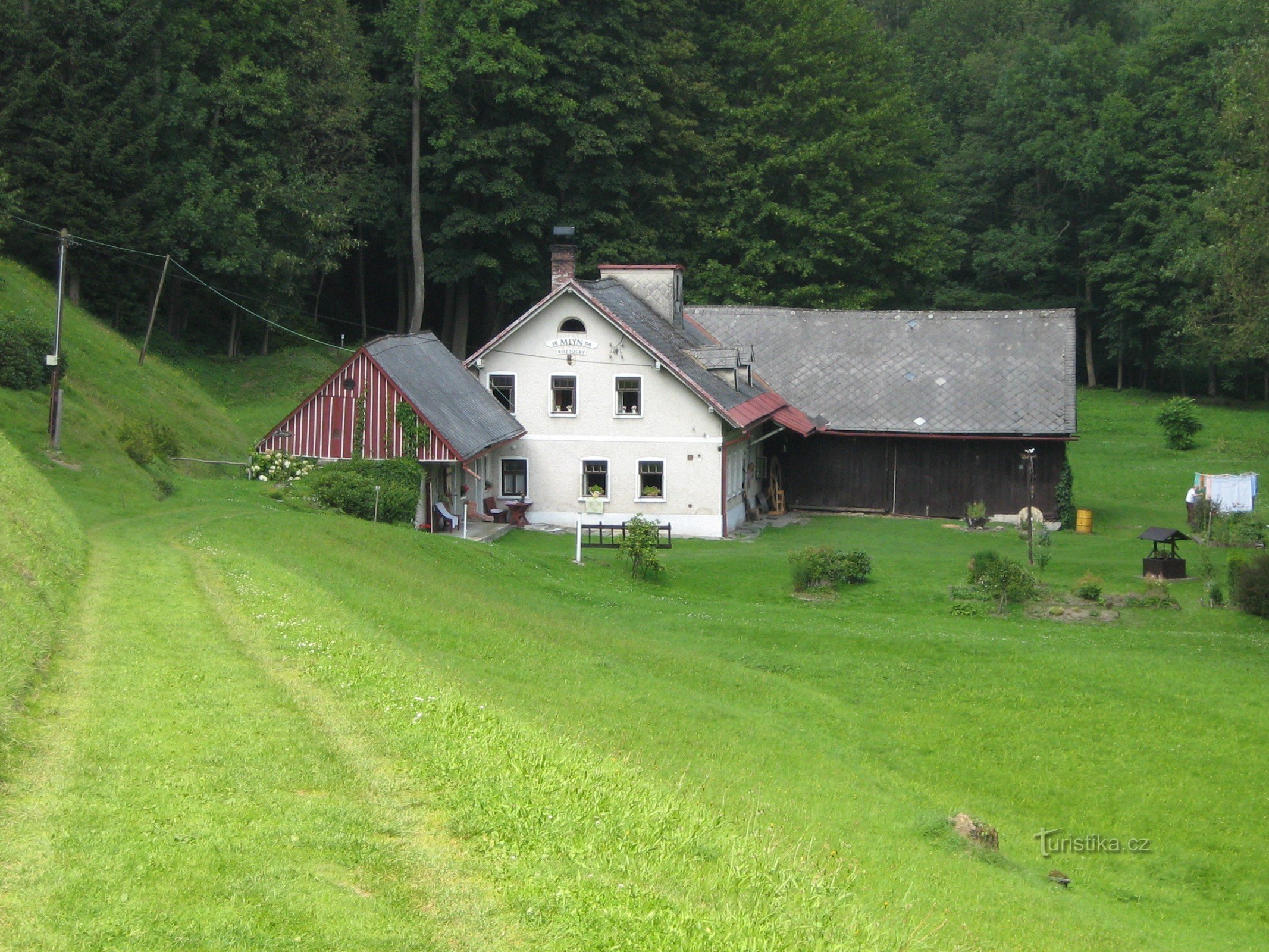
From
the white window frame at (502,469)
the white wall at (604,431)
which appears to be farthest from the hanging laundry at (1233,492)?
the white window frame at (502,469)

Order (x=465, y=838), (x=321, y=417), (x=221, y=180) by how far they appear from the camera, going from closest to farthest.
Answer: (x=465, y=838), (x=321, y=417), (x=221, y=180)

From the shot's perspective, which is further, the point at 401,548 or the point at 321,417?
the point at 321,417

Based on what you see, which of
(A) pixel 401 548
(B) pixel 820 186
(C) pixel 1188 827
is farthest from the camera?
(B) pixel 820 186

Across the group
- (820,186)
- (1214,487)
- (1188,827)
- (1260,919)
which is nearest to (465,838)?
(1260,919)

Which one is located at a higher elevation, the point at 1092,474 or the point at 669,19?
the point at 669,19

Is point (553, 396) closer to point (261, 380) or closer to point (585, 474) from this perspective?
point (585, 474)

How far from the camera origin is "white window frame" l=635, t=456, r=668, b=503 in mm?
39938

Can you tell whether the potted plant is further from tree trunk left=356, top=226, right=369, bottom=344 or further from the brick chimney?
tree trunk left=356, top=226, right=369, bottom=344

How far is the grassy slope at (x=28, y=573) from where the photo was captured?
1167 cm

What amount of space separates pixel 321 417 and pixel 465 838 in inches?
1147

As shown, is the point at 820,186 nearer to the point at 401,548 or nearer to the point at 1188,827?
the point at 401,548

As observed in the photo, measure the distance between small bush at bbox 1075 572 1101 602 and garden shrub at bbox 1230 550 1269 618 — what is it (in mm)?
2780

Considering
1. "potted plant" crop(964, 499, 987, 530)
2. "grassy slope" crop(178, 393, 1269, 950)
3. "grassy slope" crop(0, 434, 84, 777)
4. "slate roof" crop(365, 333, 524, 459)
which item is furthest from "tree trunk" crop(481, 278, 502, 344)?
"grassy slope" crop(0, 434, 84, 777)

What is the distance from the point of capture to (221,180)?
48.8 metres
